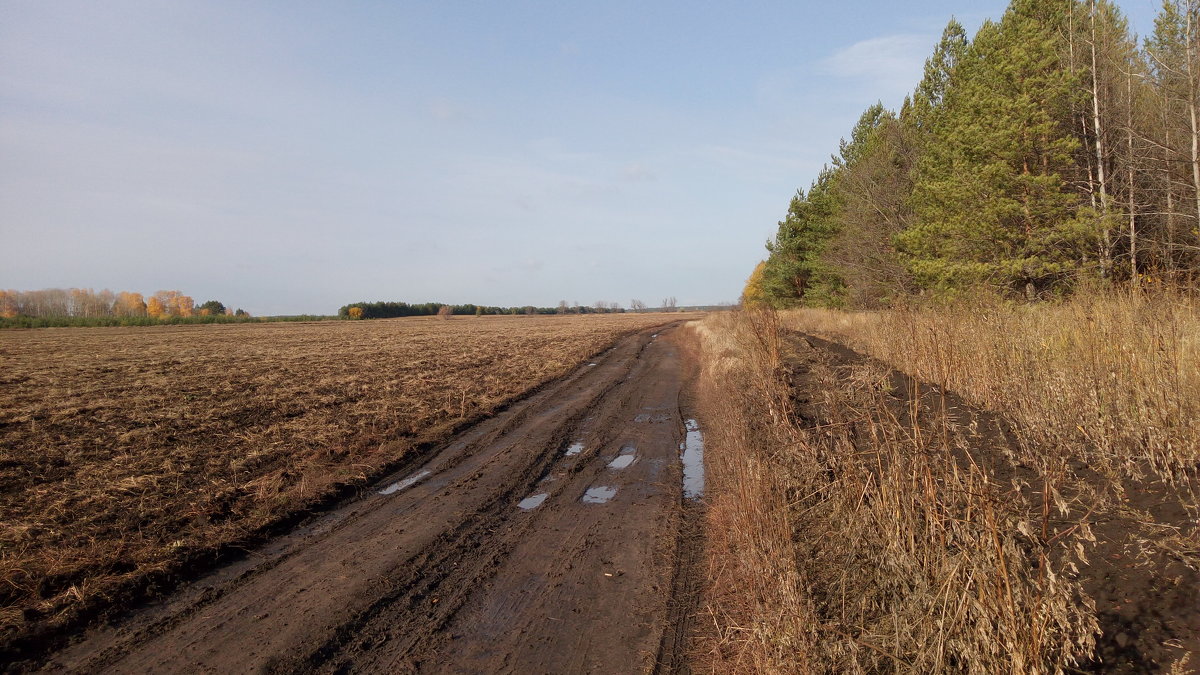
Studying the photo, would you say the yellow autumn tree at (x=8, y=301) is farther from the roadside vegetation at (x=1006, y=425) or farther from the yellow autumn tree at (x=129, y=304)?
the roadside vegetation at (x=1006, y=425)

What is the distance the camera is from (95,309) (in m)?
113

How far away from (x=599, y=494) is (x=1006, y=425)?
18.2 feet

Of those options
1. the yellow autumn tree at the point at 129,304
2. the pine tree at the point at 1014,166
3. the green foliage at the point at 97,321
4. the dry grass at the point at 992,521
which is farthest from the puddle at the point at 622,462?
the yellow autumn tree at the point at 129,304

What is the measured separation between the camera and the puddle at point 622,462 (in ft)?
27.7

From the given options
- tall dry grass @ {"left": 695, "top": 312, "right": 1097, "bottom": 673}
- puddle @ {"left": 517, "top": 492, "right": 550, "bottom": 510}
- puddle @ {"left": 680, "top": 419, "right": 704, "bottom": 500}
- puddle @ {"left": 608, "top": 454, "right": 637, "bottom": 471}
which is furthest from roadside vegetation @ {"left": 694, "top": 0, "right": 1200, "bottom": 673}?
puddle @ {"left": 517, "top": 492, "right": 550, "bottom": 510}

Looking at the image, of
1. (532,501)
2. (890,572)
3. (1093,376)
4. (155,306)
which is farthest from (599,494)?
(155,306)

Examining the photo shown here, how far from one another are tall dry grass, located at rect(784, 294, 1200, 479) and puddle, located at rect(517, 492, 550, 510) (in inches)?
176

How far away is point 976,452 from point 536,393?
11.0 metres

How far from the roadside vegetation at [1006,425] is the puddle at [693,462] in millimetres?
318

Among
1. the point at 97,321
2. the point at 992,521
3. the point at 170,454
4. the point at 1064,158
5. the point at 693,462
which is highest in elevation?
the point at 1064,158

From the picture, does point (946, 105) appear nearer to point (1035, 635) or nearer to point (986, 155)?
point (986, 155)

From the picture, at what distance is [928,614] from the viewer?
281 cm

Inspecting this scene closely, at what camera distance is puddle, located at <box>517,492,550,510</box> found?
6.79 meters

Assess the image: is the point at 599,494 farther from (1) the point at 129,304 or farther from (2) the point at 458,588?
(1) the point at 129,304
